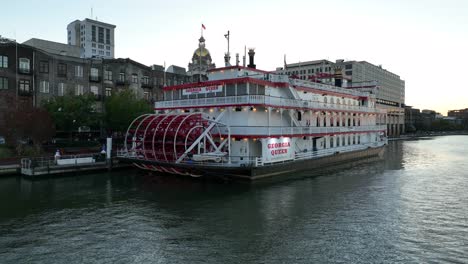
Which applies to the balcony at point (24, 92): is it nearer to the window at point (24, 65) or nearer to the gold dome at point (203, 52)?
the window at point (24, 65)

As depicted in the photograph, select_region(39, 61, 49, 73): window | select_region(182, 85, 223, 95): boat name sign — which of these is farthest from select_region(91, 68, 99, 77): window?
select_region(182, 85, 223, 95): boat name sign

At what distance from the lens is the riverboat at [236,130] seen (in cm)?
2802

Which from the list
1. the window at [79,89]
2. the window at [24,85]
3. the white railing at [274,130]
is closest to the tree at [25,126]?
the window at [24,85]

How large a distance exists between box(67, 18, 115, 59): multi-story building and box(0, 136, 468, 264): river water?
15440cm

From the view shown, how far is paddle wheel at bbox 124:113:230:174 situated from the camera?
27.9 metres

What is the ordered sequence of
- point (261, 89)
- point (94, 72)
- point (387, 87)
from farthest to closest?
1. point (387, 87)
2. point (94, 72)
3. point (261, 89)

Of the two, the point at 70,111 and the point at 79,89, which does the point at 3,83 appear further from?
the point at 70,111

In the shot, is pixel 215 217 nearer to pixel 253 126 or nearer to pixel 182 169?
pixel 182 169

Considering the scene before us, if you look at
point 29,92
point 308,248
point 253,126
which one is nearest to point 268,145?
point 253,126

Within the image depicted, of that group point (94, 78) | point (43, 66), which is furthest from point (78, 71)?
point (43, 66)

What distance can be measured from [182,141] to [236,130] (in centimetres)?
469

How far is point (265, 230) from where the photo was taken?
16781 mm

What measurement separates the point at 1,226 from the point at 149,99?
43201 millimetres

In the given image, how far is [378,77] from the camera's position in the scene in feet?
500
